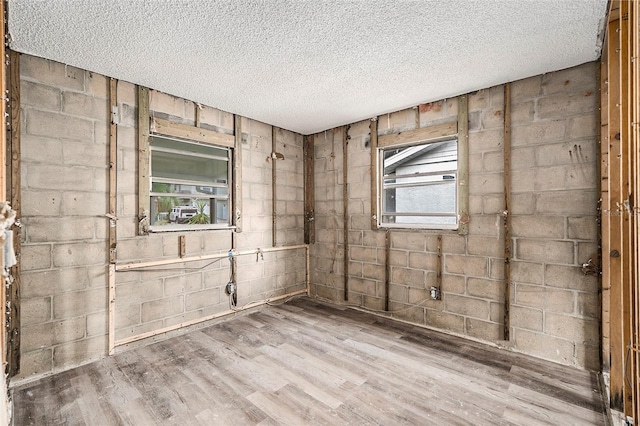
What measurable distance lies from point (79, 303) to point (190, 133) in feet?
6.45

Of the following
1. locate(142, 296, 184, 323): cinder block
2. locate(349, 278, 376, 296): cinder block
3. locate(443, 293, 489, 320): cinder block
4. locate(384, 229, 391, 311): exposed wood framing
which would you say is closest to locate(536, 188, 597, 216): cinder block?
locate(443, 293, 489, 320): cinder block

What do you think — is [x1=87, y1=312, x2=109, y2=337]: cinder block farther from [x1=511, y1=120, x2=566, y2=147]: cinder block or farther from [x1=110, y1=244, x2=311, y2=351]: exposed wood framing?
[x1=511, y1=120, x2=566, y2=147]: cinder block

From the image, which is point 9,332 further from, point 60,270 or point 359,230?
point 359,230

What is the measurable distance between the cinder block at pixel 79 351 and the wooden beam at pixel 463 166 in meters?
3.69

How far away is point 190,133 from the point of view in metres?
3.39

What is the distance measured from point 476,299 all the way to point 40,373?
3.97 meters

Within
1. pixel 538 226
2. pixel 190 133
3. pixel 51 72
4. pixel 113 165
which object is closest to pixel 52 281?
pixel 113 165

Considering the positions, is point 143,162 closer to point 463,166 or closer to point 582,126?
point 463,166

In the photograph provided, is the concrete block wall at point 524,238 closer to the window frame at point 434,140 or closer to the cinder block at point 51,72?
the window frame at point 434,140

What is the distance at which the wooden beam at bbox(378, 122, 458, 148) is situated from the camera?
3.34 meters

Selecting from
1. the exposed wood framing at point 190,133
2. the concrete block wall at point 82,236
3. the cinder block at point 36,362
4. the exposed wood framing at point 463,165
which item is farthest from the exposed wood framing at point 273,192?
the cinder block at point 36,362

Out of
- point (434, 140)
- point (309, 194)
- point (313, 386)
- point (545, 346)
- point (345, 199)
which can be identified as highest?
point (434, 140)

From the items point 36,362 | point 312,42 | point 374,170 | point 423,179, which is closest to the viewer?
point 312,42

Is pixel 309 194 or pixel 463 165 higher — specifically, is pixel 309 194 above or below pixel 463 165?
below
